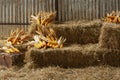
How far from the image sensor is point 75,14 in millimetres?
8336

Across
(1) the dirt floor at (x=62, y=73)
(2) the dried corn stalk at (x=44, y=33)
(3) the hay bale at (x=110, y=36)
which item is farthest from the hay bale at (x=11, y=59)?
(3) the hay bale at (x=110, y=36)

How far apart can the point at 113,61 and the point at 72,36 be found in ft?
4.00

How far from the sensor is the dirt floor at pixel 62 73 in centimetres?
561

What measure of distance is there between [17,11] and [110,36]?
3299 mm

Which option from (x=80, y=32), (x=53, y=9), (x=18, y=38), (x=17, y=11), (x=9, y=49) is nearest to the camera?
(x=9, y=49)

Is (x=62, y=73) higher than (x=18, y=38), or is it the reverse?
(x=18, y=38)

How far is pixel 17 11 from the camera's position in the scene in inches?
352

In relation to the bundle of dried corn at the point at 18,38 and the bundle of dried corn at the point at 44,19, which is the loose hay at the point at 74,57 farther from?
the bundle of dried corn at the point at 44,19

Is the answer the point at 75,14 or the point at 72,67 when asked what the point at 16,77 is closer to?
the point at 72,67

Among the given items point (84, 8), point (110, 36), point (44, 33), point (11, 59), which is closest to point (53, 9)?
point (84, 8)

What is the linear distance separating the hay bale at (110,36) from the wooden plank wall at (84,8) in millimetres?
1630

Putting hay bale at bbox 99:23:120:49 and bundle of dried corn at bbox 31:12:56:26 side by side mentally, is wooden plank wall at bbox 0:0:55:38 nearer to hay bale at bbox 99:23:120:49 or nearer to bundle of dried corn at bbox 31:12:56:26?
bundle of dried corn at bbox 31:12:56:26

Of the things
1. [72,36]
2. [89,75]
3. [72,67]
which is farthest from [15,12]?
[89,75]

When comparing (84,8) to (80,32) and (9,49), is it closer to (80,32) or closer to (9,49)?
(80,32)
